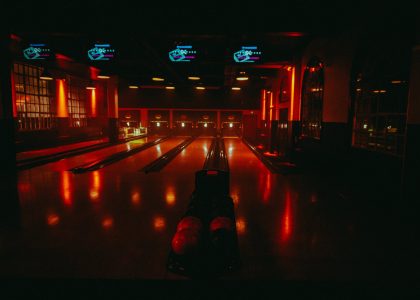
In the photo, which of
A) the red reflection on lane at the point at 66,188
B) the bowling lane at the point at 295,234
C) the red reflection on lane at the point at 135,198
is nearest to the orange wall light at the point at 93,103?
the red reflection on lane at the point at 66,188

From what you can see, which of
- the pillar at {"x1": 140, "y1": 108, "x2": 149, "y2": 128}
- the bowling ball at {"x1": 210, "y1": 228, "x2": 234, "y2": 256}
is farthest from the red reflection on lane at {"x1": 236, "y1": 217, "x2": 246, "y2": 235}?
the pillar at {"x1": 140, "y1": 108, "x2": 149, "y2": 128}

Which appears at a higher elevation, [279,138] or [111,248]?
[279,138]

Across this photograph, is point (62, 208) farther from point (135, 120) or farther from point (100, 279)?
point (135, 120)

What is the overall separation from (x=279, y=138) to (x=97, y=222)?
9.14 meters

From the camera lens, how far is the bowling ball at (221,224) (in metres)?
2.96

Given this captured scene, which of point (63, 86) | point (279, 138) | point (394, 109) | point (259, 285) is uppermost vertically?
point (63, 86)

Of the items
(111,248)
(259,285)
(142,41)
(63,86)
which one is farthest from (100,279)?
(63,86)

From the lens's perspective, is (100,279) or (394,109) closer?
(100,279)

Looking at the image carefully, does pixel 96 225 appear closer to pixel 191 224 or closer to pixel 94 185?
pixel 191 224

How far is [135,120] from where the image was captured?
27.0m

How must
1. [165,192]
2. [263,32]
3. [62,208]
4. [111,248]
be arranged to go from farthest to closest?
[263,32], [165,192], [62,208], [111,248]

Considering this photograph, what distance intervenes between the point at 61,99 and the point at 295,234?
577 inches

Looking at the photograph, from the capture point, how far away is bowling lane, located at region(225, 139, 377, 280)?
2.89 m

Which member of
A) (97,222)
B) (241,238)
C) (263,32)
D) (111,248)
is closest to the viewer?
(111,248)
